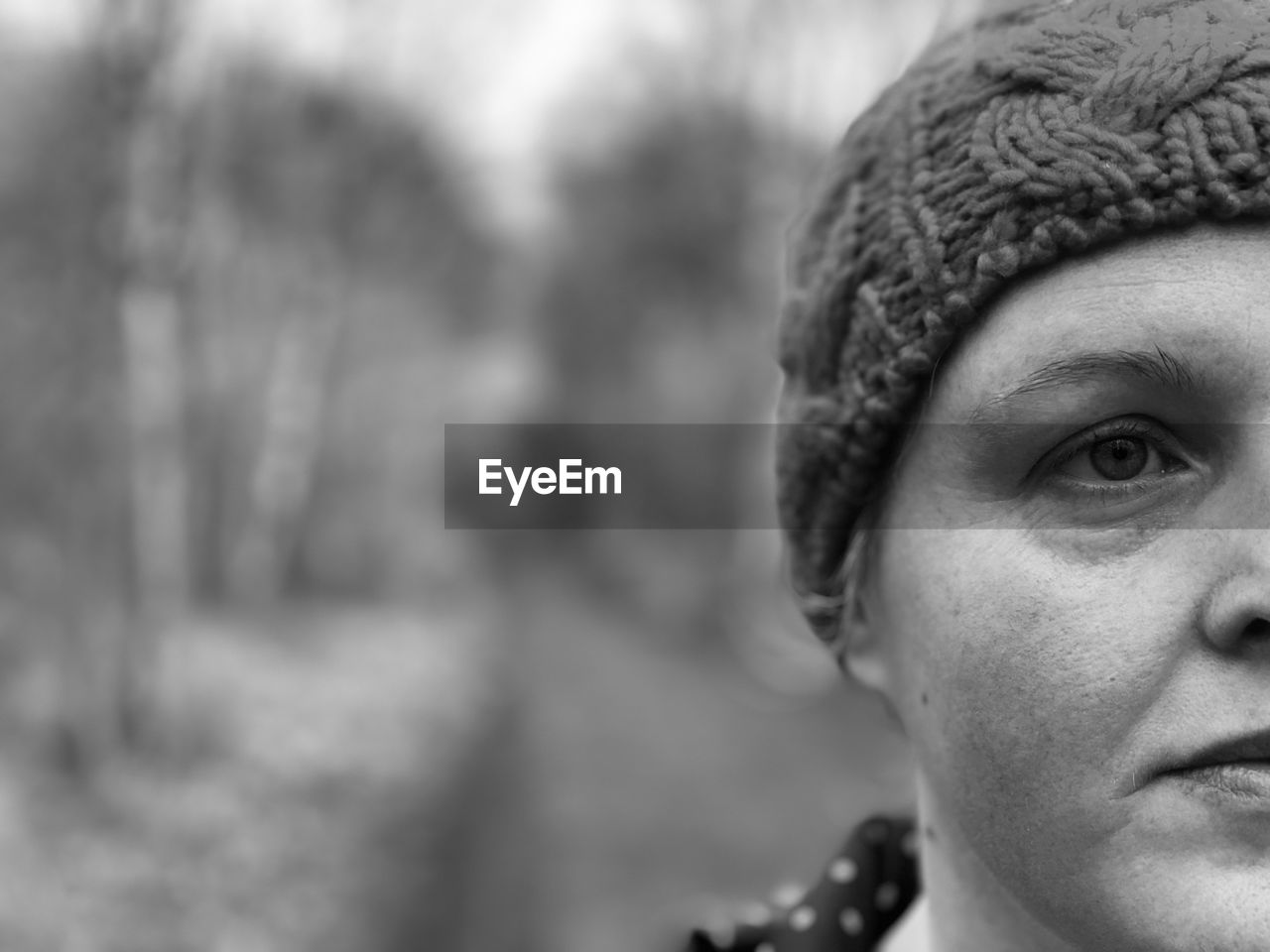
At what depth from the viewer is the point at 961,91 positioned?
4.98 feet

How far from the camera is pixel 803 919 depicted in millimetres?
2020

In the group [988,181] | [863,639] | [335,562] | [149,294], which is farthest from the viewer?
[335,562]

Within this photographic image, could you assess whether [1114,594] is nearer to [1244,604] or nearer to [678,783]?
[1244,604]

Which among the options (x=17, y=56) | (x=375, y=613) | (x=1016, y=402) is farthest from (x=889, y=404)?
(x=375, y=613)

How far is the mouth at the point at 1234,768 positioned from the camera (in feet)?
3.86

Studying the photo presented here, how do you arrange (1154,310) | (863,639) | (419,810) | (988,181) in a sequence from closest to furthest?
1. (1154,310)
2. (988,181)
3. (863,639)
4. (419,810)

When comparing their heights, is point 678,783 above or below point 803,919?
below

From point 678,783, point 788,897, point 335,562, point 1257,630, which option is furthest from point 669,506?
point 1257,630

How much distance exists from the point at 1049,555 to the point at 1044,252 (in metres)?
0.35

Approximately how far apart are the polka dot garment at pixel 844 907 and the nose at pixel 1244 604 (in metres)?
1.03

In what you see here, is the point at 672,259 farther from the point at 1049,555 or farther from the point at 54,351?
the point at 1049,555

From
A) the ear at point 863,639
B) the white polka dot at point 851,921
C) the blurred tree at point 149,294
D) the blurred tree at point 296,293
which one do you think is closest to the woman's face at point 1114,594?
the ear at point 863,639

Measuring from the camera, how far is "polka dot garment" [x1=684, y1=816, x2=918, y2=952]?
6.57 ft

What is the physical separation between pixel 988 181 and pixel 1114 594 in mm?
511
